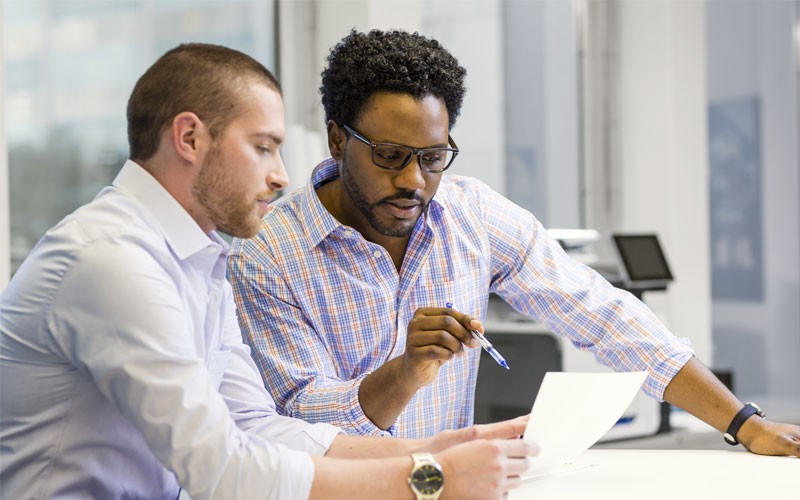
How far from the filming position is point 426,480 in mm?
1205

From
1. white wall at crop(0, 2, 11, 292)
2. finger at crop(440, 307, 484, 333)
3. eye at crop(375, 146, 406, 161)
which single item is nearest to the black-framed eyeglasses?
eye at crop(375, 146, 406, 161)

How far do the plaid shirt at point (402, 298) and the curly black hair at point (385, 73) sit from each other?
162 mm

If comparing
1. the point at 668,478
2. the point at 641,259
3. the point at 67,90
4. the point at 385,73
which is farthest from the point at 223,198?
the point at 641,259

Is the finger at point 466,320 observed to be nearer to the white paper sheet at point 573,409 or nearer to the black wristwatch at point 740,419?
the white paper sheet at point 573,409

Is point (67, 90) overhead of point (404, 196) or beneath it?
overhead

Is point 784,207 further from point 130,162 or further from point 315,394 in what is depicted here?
point 130,162

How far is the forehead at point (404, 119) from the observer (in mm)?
1793

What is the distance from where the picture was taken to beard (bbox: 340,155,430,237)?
184cm

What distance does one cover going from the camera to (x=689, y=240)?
4.50m

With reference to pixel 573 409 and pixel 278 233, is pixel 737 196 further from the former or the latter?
pixel 573 409

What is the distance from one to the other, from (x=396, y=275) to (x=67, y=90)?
1.50 meters

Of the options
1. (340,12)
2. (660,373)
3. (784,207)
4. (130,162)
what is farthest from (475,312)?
(784,207)

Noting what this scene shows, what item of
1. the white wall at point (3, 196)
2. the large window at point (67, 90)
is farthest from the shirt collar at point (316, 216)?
the large window at point (67, 90)

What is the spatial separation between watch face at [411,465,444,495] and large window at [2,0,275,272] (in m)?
1.98
